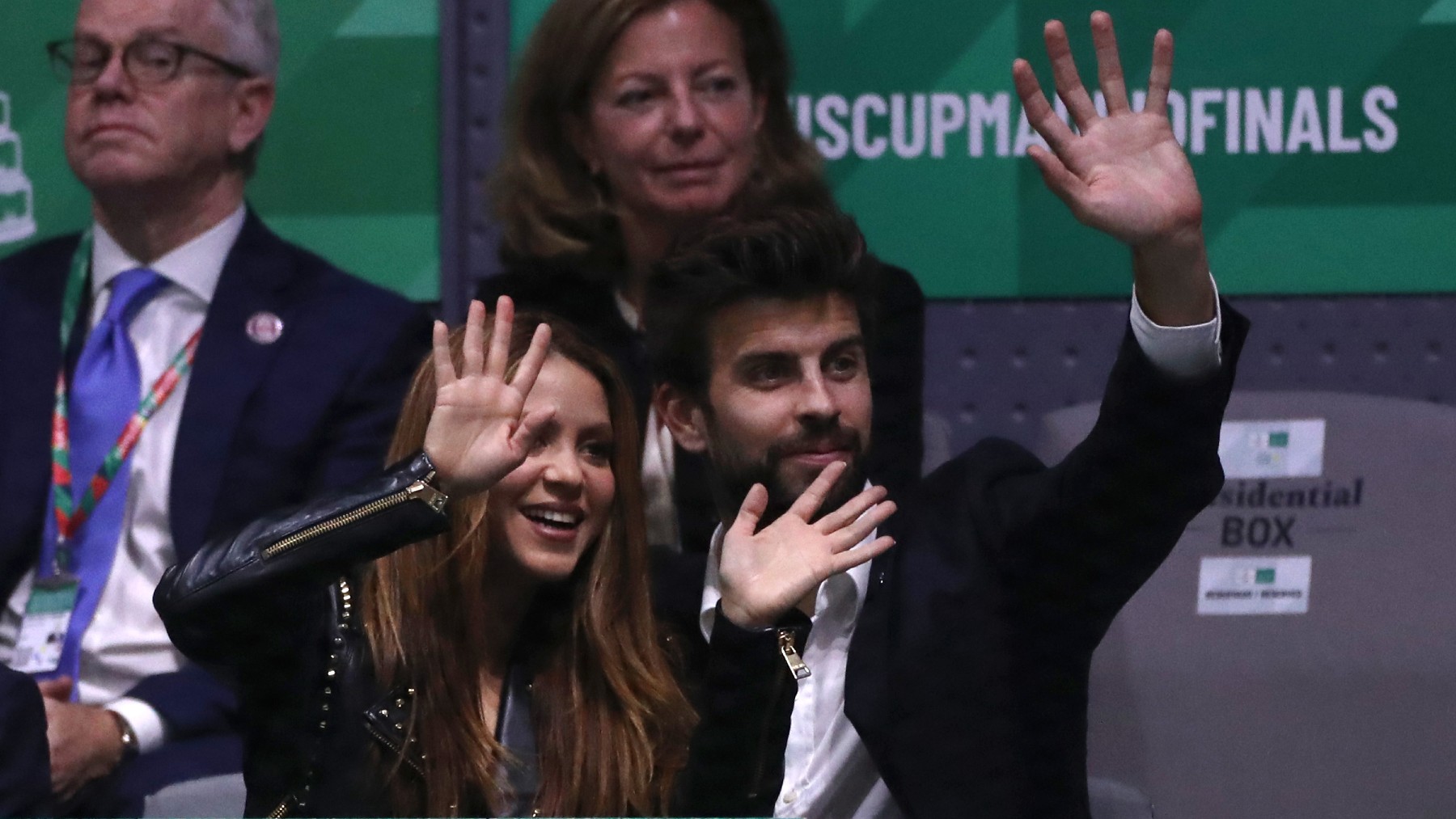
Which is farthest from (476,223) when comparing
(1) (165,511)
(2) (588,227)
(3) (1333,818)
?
(3) (1333,818)

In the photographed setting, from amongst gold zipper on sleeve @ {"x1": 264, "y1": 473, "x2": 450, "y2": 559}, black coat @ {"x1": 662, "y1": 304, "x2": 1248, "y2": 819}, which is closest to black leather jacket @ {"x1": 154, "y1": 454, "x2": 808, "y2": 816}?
gold zipper on sleeve @ {"x1": 264, "y1": 473, "x2": 450, "y2": 559}

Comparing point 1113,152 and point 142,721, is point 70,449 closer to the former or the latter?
point 142,721

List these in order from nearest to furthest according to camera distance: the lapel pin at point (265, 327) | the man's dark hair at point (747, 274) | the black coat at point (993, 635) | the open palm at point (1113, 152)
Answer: the open palm at point (1113, 152) → the black coat at point (993, 635) → the man's dark hair at point (747, 274) → the lapel pin at point (265, 327)

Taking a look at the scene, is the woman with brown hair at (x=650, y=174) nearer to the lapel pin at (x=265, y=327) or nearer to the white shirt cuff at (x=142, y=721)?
the lapel pin at (x=265, y=327)

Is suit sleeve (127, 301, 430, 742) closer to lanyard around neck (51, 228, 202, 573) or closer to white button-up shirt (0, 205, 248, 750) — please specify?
white button-up shirt (0, 205, 248, 750)

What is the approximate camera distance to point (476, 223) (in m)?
1.63

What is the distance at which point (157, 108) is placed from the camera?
5.17 ft

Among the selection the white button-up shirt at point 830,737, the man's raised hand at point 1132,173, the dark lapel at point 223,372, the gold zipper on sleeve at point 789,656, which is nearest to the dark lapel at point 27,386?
the dark lapel at point 223,372

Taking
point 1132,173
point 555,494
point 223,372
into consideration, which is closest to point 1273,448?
point 1132,173

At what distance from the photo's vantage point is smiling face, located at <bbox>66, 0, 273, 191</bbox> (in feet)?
5.10

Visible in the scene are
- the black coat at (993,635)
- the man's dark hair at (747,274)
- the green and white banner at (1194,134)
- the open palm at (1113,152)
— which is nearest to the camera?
the open palm at (1113,152)

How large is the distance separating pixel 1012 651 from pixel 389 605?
17.6 inches

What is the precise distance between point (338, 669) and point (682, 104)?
57 cm

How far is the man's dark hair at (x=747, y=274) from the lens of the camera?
138 cm
